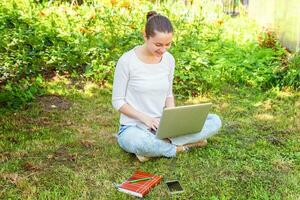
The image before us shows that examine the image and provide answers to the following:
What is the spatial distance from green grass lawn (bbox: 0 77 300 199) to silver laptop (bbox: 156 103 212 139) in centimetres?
23

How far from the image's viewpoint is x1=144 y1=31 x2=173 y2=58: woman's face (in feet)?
11.6

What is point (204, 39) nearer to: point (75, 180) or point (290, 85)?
point (290, 85)

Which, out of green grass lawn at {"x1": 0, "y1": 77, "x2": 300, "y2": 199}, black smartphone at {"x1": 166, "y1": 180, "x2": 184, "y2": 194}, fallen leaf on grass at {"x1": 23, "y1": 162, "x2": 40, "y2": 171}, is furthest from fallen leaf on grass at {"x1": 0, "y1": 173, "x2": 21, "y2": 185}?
black smartphone at {"x1": 166, "y1": 180, "x2": 184, "y2": 194}

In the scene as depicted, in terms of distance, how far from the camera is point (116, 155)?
396cm

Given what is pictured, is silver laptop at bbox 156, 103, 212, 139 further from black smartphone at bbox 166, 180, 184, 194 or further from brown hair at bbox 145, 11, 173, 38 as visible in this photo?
brown hair at bbox 145, 11, 173, 38

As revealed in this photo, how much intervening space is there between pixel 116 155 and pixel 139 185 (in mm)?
669

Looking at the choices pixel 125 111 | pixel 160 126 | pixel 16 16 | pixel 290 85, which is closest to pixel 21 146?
pixel 125 111

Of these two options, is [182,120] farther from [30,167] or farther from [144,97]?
[30,167]

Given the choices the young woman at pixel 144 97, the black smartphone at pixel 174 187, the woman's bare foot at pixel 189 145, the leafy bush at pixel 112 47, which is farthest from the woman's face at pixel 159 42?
the leafy bush at pixel 112 47

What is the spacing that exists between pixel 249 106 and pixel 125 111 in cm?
198

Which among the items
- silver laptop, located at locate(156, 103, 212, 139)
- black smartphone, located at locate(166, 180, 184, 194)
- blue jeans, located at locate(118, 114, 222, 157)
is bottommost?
A: black smartphone, located at locate(166, 180, 184, 194)

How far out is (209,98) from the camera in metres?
5.60

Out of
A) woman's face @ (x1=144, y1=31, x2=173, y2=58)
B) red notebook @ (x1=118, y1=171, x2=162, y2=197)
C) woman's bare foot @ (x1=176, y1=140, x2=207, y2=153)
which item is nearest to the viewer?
red notebook @ (x1=118, y1=171, x2=162, y2=197)

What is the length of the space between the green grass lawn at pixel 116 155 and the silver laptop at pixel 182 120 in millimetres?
226
